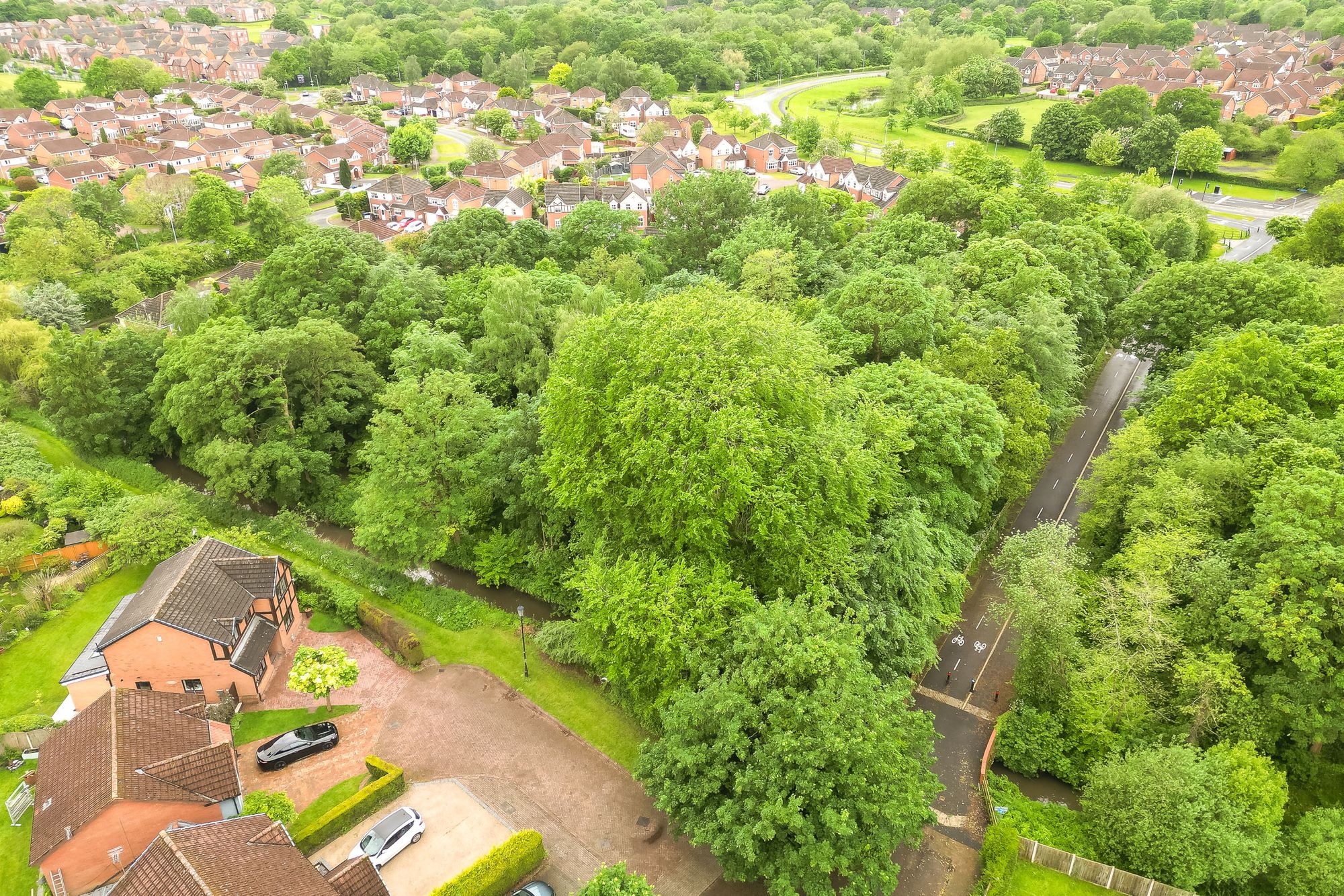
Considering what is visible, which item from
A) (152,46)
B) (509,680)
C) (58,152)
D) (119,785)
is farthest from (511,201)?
(152,46)

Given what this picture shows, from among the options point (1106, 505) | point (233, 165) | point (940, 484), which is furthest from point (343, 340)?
point (233, 165)

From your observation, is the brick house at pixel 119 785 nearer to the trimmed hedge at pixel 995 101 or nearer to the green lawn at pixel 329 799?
the green lawn at pixel 329 799

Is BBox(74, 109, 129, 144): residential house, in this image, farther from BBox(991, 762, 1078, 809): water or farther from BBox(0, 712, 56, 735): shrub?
BBox(991, 762, 1078, 809): water

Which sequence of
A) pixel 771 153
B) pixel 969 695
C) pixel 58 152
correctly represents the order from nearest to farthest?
pixel 969 695
pixel 58 152
pixel 771 153

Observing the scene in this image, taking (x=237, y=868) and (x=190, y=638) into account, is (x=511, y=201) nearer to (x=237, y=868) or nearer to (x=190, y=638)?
(x=190, y=638)

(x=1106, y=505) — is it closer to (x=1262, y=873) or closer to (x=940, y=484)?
(x=940, y=484)

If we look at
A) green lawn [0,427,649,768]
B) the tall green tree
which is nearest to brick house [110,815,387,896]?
green lawn [0,427,649,768]
